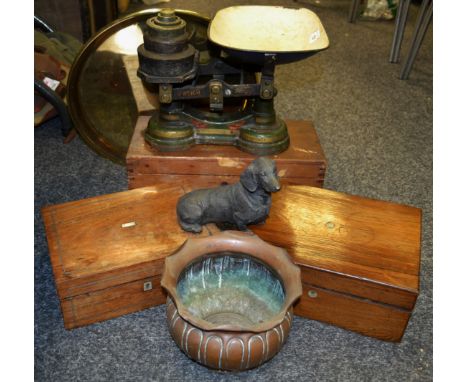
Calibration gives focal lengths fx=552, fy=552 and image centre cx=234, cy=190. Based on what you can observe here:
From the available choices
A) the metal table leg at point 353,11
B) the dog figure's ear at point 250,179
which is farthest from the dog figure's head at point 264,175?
the metal table leg at point 353,11

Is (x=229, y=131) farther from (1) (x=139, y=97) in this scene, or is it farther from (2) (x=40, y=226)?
(2) (x=40, y=226)

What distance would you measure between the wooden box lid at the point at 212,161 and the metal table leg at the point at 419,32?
1.41 metres

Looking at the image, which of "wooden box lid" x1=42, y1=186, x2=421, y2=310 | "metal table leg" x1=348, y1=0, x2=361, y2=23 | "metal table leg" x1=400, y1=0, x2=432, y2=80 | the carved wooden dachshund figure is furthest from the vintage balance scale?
"metal table leg" x1=348, y1=0, x2=361, y2=23

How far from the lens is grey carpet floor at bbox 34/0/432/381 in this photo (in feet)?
4.74

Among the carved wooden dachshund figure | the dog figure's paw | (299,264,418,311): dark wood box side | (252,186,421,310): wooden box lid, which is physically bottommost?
(299,264,418,311): dark wood box side

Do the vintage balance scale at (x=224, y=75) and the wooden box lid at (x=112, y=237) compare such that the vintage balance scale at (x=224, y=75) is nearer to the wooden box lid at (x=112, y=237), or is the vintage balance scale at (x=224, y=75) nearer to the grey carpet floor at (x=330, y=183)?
the wooden box lid at (x=112, y=237)

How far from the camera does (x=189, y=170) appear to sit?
183cm

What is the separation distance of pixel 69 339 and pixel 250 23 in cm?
115

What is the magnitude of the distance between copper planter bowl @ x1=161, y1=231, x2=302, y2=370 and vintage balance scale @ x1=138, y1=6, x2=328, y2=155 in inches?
19.9

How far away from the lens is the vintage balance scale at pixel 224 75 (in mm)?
1687

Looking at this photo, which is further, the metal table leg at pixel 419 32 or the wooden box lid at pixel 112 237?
the metal table leg at pixel 419 32

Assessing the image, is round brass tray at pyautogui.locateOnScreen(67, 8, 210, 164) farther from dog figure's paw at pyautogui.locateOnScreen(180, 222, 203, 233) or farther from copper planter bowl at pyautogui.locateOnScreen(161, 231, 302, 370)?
copper planter bowl at pyautogui.locateOnScreen(161, 231, 302, 370)

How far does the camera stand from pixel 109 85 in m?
2.10

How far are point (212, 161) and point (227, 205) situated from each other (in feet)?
1.09
